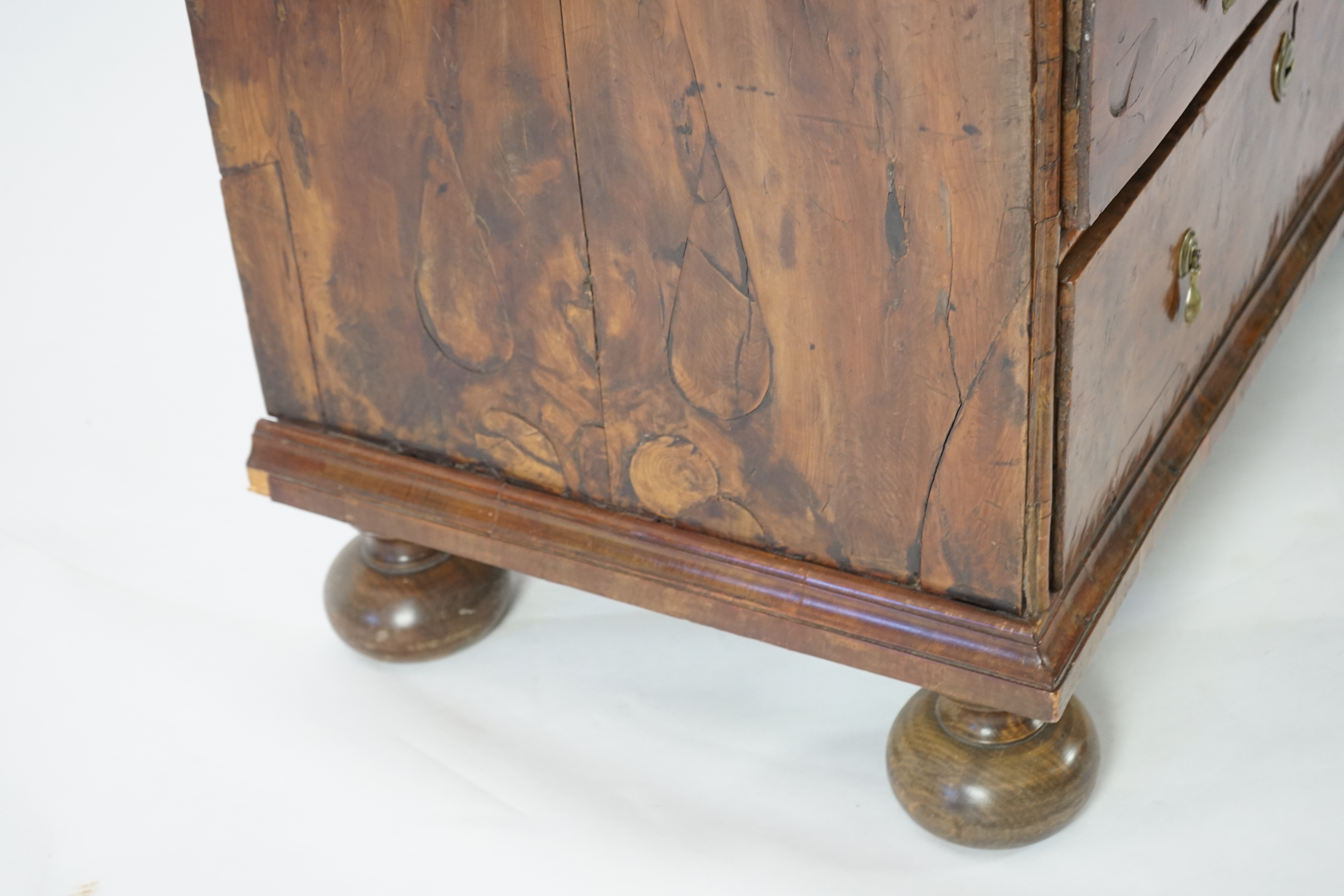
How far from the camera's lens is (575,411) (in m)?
1.20

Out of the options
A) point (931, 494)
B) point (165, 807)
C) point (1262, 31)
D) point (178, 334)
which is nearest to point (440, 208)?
point (931, 494)

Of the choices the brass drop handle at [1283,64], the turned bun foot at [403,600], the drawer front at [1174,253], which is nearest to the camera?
the drawer front at [1174,253]

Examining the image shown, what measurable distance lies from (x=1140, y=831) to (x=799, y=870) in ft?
0.82

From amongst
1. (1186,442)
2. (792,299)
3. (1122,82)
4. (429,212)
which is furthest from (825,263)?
(1186,442)

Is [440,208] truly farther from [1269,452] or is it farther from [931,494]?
[1269,452]

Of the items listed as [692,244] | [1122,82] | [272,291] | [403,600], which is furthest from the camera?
[403,600]

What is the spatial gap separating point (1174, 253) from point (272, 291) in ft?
2.24

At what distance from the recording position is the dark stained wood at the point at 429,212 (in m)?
1.08

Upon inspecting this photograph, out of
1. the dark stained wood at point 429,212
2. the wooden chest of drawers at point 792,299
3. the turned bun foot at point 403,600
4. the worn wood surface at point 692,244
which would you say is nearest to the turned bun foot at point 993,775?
the wooden chest of drawers at point 792,299

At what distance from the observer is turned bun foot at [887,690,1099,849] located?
3.80 ft

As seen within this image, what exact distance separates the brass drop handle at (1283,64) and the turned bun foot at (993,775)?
0.53 m

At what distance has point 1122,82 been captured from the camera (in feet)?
3.12

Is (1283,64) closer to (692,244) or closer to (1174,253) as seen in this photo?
(1174,253)

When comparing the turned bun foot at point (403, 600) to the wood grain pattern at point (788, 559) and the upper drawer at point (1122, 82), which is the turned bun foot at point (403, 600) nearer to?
the wood grain pattern at point (788, 559)
